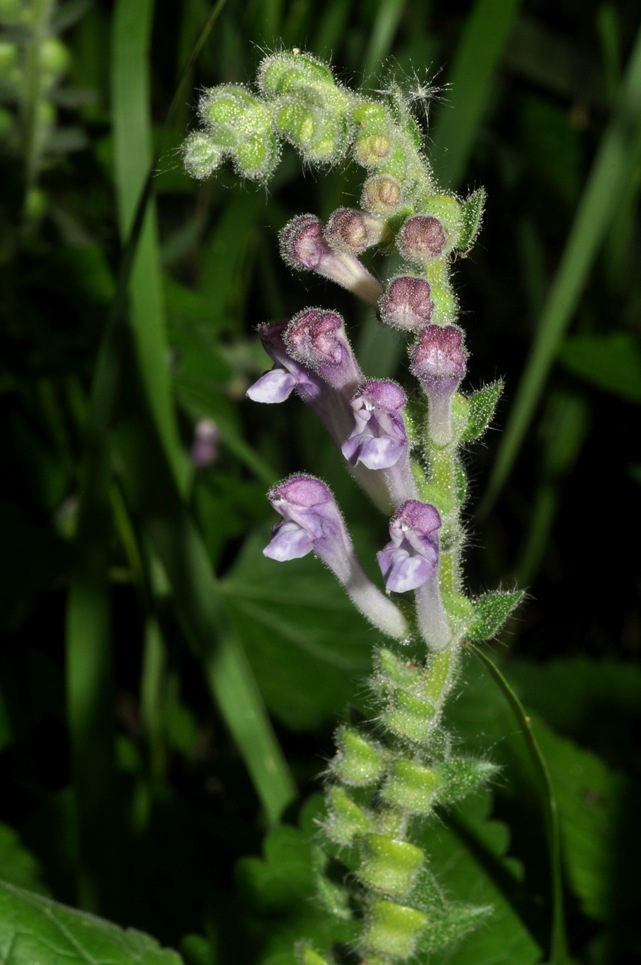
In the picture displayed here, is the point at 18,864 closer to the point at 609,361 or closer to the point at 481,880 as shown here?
the point at 481,880

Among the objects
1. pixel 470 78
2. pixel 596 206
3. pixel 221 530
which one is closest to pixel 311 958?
pixel 221 530

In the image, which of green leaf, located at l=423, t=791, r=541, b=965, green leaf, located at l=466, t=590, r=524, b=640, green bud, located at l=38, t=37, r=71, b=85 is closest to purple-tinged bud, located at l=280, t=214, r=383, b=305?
green leaf, located at l=466, t=590, r=524, b=640

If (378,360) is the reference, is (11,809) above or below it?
below

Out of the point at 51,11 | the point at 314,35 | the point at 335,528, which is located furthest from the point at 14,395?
the point at 335,528

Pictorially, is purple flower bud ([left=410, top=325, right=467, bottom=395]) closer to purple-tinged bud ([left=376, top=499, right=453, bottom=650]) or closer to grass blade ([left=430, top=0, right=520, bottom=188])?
purple-tinged bud ([left=376, top=499, right=453, bottom=650])

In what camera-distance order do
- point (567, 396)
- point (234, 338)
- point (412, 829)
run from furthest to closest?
1. point (567, 396)
2. point (234, 338)
3. point (412, 829)

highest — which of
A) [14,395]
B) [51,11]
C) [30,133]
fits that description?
[51,11]

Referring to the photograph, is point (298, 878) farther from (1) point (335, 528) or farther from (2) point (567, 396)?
(2) point (567, 396)
